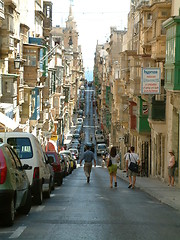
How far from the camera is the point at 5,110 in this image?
37594 millimetres

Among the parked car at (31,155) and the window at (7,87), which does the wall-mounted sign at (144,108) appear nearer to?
the window at (7,87)

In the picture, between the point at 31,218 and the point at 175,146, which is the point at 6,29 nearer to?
the point at 175,146

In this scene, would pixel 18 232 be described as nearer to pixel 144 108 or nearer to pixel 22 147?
pixel 22 147

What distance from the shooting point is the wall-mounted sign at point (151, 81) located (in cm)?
2927

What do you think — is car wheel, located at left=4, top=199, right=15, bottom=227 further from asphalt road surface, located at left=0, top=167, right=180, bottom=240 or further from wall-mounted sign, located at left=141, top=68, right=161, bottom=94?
wall-mounted sign, located at left=141, top=68, right=161, bottom=94

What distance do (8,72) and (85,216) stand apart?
31807 millimetres

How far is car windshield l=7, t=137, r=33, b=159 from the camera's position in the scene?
1446 centimetres

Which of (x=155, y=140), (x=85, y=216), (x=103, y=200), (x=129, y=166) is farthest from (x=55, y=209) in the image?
(x=155, y=140)

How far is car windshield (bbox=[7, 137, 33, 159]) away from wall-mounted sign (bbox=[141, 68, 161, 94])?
49.6 feet

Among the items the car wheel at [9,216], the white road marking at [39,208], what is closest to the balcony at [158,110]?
the white road marking at [39,208]

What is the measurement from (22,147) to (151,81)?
1573 centimetres

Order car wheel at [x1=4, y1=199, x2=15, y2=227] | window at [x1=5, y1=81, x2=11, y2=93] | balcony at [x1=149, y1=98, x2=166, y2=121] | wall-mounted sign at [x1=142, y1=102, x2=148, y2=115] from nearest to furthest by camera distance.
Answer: car wheel at [x1=4, y1=199, x2=15, y2=227]
balcony at [x1=149, y1=98, x2=166, y2=121]
wall-mounted sign at [x1=142, y1=102, x2=148, y2=115]
window at [x1=5, y1=81, x2=11, y2=93]

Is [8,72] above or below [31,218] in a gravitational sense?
above

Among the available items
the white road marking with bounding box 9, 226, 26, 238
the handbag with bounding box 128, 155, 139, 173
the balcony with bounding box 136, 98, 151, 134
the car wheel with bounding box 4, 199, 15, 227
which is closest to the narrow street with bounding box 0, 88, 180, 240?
the white road marking with bounding box 9, 226, 26, 238
